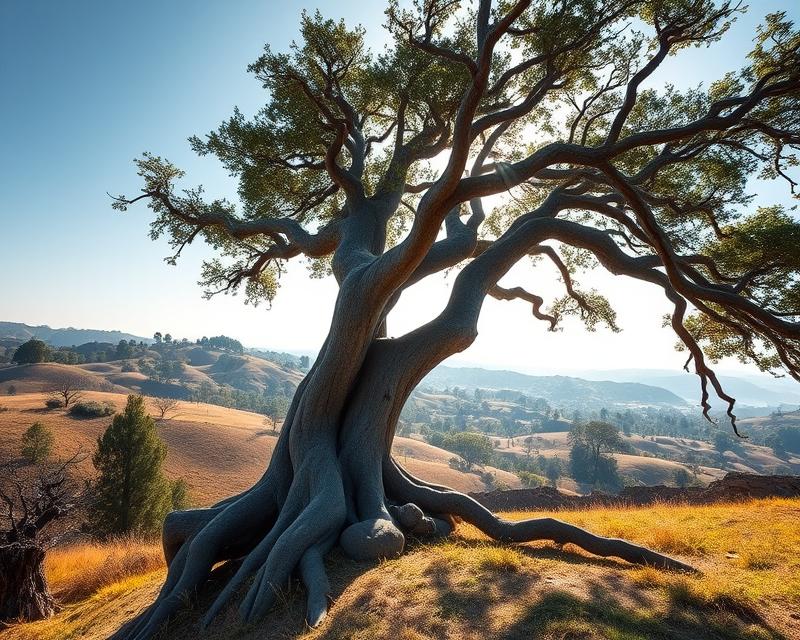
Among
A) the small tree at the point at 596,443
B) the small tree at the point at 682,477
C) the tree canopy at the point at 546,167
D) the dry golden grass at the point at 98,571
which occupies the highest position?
the tree canopy at the point at 546,167

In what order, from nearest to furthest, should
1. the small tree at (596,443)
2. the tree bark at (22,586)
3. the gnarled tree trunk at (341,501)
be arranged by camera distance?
the gnarled tree trunk at (341,501) < the tree bark at (22,586) < the small tree at (596,443)

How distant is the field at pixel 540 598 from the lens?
369cm

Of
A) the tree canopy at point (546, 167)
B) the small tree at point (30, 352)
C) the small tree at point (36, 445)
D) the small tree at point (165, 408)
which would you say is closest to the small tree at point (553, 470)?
the small tree at point (165, 408)

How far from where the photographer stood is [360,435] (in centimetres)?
703

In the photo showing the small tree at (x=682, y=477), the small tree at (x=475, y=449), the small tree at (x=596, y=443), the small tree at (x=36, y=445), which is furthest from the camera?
the small tree at (x=475, y=449)

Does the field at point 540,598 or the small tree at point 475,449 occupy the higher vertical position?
the field at point 540,598

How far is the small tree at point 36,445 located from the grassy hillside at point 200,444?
4.21m

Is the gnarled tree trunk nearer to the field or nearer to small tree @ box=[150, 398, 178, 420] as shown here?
the field

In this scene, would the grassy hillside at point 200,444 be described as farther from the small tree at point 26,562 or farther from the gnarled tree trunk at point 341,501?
the gnarled tree trunk at point 341,501

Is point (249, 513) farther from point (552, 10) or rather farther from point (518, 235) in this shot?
point (552, 10)

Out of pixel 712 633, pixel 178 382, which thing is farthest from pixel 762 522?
pixel 178 382

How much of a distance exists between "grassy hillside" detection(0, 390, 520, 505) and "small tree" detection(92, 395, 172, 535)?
82.4ft

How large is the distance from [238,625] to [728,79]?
13.1 meters

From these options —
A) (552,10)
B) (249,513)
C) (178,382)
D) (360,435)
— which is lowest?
(178,382)
